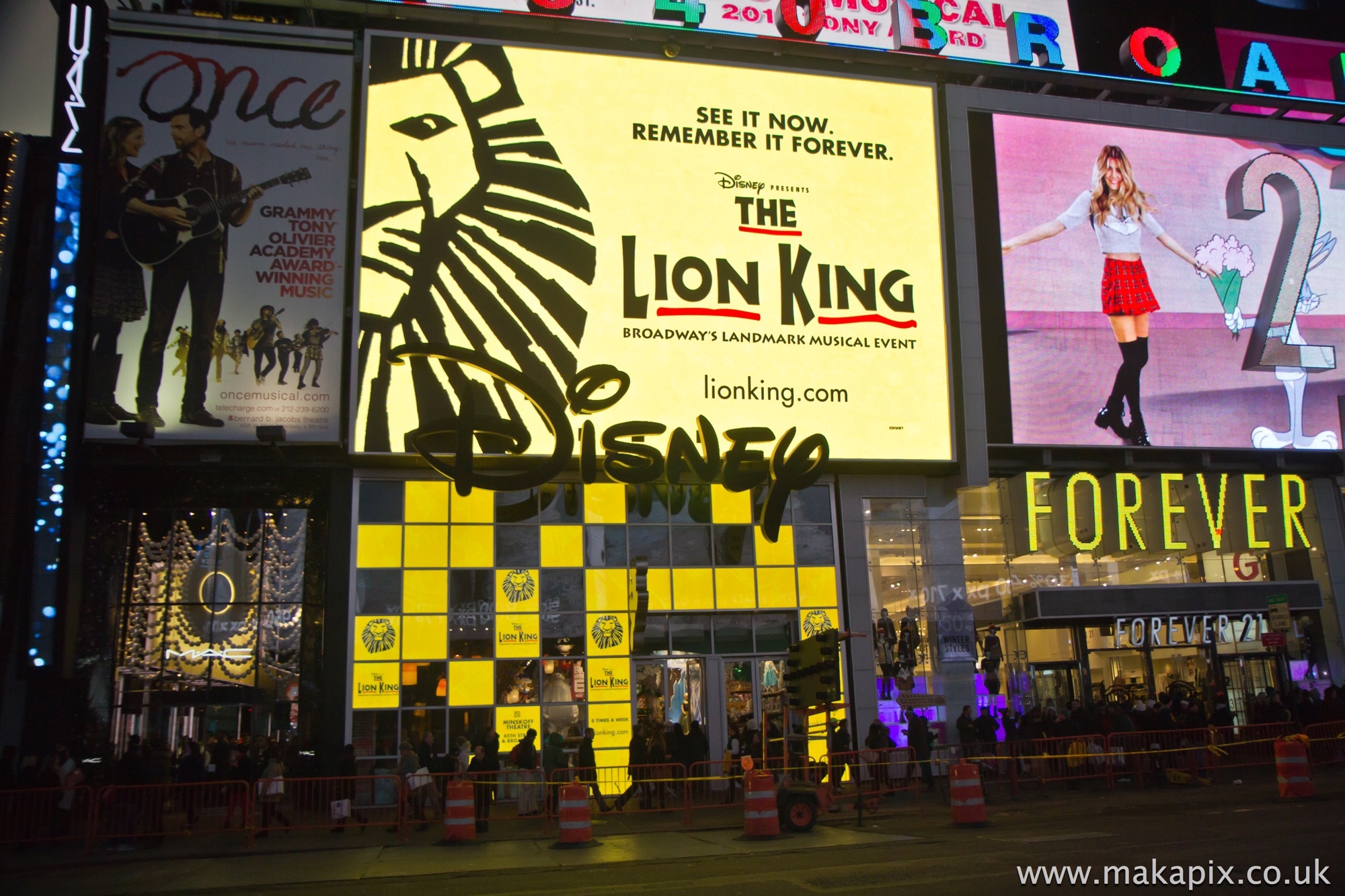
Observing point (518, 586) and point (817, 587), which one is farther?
point (817, 587)

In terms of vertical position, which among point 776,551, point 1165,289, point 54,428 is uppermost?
point 1165,289

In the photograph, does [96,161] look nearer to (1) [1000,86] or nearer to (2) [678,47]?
(2) [678,47]

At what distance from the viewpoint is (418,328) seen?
28.8m

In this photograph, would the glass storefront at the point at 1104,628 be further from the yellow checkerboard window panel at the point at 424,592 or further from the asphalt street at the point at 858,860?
the yellow checkerboard window panel at the point at 424,592

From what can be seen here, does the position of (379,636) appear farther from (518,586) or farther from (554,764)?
(554,764)

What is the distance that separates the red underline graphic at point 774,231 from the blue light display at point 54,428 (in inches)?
705

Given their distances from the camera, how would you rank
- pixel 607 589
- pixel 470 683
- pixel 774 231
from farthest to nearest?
1. pixel 774 231
2. pixel 607 589
3. pixel 470 683

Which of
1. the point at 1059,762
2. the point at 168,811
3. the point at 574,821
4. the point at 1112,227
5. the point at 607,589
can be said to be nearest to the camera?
the point at 574,821

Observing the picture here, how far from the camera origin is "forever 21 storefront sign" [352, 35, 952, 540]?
2845 cm

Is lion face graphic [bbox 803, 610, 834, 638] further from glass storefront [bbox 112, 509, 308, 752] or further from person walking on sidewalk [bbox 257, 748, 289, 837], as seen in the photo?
person walking on sidewalk [bbox 257, 748, 289, 837]

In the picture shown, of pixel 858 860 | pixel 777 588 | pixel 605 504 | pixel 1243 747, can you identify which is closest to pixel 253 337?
pixel 605 504

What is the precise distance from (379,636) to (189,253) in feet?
36.5

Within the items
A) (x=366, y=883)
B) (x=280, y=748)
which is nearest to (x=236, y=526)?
(x=280, y=748)

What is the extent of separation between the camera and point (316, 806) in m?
22.3
